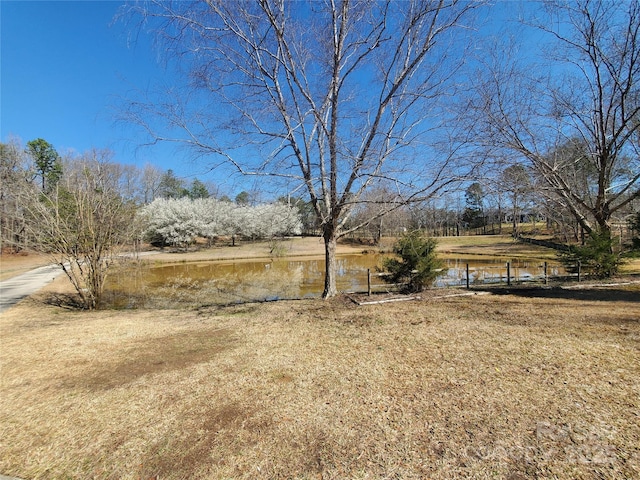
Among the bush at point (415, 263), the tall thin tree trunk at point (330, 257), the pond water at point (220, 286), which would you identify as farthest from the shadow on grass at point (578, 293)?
the tall thin tree trunk at point (330, 257)

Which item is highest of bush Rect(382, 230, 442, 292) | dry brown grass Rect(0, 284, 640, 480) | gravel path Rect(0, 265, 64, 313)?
bush Rect(382, 230, 442, 292)

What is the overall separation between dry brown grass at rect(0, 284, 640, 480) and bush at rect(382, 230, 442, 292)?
3313mm

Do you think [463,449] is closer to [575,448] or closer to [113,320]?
[575,448]

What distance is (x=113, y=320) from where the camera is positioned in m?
6.99

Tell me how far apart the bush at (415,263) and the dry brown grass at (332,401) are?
10.9 ft

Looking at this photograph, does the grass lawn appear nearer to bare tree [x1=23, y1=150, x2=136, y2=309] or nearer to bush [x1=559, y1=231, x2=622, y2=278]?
bare tree [x1=23, y1=150, x2=136, y2=309]

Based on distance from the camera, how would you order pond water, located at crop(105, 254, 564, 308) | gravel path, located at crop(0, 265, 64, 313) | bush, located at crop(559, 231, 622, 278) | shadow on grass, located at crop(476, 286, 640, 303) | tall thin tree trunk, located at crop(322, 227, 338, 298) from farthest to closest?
pond water, located at crop(105, 254, 564, 308), bush, located at crop(559, 231, 622, 278), gravel path, located at crop(0, 265, 64, 313), tall thin tree trunk, located at crop(322, 227, 338, 298), shadow on grass, located at crop(476, 286, 640, 303)

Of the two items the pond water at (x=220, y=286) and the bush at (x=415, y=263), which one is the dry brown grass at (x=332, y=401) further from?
the pond water at (x=220, y=286)

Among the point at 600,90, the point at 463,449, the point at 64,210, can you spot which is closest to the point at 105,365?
the point at 463,449

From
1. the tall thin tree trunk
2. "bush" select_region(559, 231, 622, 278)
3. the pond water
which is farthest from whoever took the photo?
the pond water

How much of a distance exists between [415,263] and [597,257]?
19.7 ft

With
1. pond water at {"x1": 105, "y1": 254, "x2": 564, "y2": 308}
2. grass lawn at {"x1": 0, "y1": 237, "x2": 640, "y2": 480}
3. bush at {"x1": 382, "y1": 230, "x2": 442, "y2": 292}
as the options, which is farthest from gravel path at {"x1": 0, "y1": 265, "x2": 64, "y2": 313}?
bush at {"x1": 382, "y1": 230, "x2": 442, "y2": 292}

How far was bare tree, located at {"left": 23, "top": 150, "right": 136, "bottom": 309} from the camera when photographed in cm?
823

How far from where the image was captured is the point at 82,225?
855 centimetres
